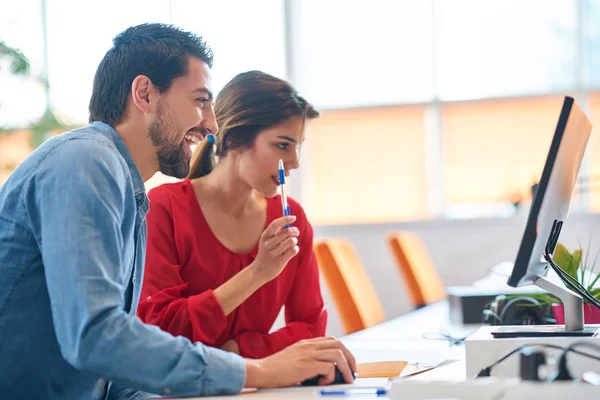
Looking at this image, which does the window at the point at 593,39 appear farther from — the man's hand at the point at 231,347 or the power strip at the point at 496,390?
the power strip at the point at 496,390

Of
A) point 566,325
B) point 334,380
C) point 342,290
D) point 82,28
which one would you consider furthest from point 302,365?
point 82,28

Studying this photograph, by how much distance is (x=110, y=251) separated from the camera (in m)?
1.26

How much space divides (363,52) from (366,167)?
848 mm

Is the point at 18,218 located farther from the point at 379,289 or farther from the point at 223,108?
the point at 379,289

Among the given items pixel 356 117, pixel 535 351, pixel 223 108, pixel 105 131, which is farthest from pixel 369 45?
pixel 535 351

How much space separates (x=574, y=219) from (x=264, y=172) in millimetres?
3837

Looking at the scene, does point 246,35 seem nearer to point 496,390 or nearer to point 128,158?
point 128,158

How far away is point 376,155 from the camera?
6117mm

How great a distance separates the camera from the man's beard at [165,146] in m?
1.54

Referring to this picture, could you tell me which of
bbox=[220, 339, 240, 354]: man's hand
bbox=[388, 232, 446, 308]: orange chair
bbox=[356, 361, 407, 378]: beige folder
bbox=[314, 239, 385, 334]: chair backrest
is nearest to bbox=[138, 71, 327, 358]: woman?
bbox=[220, 339, 240, 354]: man's hand

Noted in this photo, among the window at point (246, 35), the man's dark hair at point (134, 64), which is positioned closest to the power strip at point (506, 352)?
the man's dark hair at point (134, 64)

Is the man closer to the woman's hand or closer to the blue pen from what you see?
the blue pen

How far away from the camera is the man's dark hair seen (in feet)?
5.09

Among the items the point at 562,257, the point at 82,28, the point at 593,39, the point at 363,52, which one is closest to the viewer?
the point at 562,257
